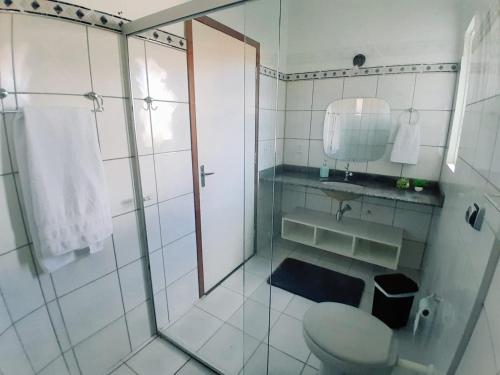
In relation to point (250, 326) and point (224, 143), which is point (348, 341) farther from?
point (224, 143)

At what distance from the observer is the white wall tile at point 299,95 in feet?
8.10

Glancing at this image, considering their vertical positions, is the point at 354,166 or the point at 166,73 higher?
the point at 166,73

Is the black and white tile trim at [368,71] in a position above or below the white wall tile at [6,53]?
above

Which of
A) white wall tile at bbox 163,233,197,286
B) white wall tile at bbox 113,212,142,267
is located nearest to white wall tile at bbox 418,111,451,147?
white wall tile at bbox 163,233,197,286

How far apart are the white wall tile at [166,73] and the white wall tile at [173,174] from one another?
33cm

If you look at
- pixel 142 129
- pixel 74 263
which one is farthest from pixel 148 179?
pixel 74 263

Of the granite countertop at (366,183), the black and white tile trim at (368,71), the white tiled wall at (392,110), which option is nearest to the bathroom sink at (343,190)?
the granite countertop at (366,183)

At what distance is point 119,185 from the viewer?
4.18 ft

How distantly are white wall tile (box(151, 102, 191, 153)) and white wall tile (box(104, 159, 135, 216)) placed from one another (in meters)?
0.21

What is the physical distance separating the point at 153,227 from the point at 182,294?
0.60 metres

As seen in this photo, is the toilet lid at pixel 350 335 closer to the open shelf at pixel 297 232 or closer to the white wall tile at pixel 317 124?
the open shelf at pixel 297 232

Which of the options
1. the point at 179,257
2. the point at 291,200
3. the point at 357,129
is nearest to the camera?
the point at 179,257

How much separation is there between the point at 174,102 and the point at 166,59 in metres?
0.22

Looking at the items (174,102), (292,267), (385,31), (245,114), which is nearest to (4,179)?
(174,102)
